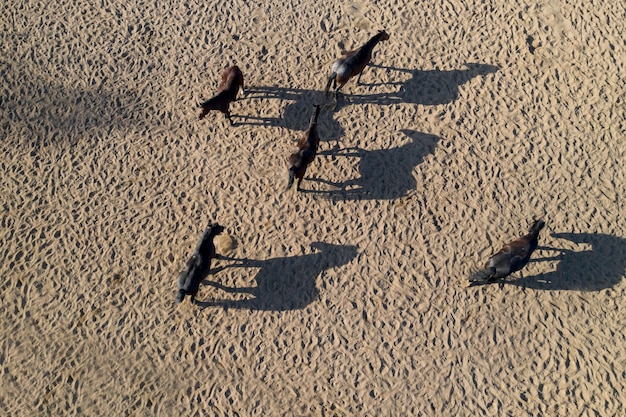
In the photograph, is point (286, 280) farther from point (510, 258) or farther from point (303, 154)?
point (510, 258)

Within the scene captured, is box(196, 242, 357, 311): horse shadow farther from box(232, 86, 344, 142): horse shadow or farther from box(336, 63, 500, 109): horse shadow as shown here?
box(336, 63, 500, 109): horse shadow

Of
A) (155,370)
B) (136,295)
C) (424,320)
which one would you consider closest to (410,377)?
(424,320)

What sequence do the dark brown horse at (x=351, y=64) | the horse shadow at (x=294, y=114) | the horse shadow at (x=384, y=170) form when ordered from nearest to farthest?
the horse shadow at (x=384, y=170) < the dark brown horse at (x=351, y=64) < the horse shadow at (x=294, y=114)

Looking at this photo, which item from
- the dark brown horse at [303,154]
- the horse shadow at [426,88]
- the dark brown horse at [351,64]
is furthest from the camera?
the horse shadow at [426,88]

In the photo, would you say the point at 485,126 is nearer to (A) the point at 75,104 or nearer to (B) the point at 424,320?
(B) the point at 424,320

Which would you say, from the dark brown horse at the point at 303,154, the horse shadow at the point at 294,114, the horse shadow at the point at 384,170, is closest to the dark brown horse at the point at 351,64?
the horse shadow at the point at 294,114

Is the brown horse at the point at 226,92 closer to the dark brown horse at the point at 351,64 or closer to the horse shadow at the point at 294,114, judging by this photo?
the horse shadow at the point at 294,114

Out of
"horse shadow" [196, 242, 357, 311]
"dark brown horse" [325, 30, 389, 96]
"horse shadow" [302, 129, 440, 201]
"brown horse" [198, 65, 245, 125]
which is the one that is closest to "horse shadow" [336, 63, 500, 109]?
"dark brown horse" [325, 30, 389, 96]
